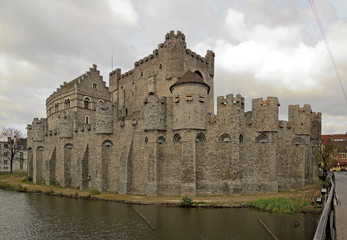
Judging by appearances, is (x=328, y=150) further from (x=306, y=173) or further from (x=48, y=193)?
(x=48, y=193)

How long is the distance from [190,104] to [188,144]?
407cm

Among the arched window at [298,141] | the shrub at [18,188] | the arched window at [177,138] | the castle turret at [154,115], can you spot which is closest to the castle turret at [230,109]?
the arched window at [177,138]

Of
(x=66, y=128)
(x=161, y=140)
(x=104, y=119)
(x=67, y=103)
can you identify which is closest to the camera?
(x=161, y=140)

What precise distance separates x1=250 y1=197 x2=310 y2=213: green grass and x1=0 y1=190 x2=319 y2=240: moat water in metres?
0.99

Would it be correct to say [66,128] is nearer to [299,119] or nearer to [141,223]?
[141,223]

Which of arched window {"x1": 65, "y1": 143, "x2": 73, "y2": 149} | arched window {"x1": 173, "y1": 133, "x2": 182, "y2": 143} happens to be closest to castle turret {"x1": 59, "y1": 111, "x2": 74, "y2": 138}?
arched window {"x1": 65, "y1": 143, "x2": 73, "y2": 149}

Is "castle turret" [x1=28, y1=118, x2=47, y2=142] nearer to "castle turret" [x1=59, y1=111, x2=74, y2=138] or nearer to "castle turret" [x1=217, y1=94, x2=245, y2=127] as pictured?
"castle turret" [x1=59, y1=111, x2=74, y2=138]

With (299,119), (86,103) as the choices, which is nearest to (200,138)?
(299,119)

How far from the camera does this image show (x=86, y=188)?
106 feet

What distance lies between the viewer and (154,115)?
89.8ft

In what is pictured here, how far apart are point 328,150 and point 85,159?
100 ft

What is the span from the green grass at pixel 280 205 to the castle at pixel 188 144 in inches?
152

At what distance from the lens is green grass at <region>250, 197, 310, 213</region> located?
20250 mm

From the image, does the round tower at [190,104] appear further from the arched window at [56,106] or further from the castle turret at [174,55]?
the arched window at [56,106]
